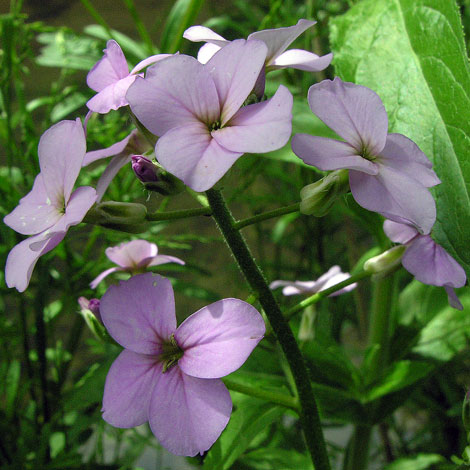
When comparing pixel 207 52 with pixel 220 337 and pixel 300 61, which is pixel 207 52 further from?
pixel 220 337

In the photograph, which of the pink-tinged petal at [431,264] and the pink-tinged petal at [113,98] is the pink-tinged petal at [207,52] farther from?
the pink-tinged petal at [431,264]

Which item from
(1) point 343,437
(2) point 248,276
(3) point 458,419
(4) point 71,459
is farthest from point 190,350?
(1) point 343,437

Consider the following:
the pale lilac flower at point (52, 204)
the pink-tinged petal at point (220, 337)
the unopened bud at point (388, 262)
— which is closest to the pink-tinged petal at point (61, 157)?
the pale lilac flower at point (52, 204)

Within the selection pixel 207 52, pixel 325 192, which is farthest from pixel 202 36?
pixel 325 192

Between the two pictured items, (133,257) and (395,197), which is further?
(133,257)

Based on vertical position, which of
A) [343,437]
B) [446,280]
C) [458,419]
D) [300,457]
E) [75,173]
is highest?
[75,173]

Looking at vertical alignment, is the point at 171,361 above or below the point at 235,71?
below

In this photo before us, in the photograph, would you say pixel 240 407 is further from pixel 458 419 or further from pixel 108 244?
pixel 458 419
